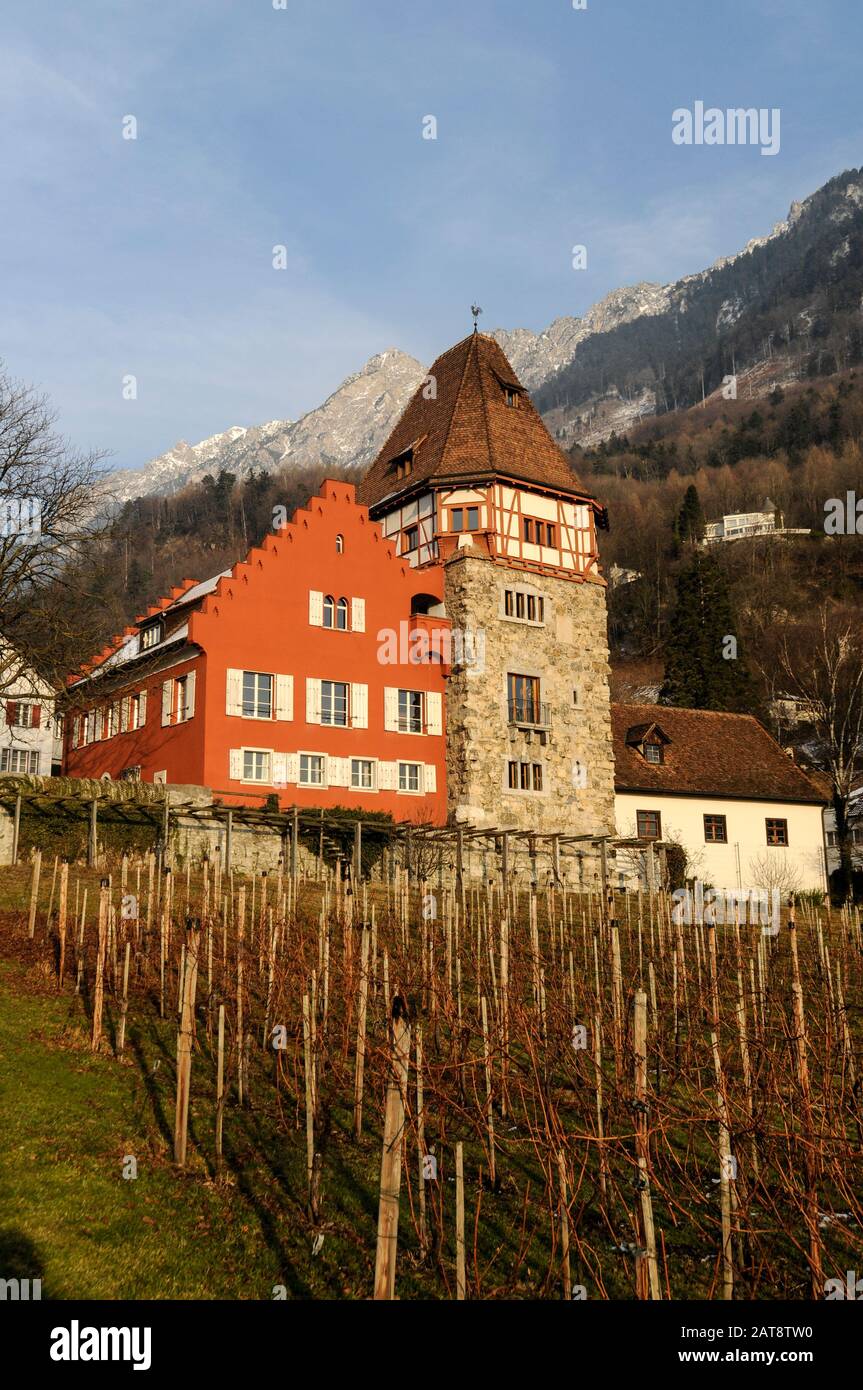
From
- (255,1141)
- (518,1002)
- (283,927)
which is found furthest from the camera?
(283,927)

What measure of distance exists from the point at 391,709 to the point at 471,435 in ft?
36.4

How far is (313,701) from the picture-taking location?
34.9m


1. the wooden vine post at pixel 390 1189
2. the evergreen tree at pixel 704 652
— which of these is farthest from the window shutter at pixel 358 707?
the wooden vine post at pixel 390 1189

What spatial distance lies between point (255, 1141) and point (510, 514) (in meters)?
30.9

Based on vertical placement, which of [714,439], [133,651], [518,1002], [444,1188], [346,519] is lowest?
[444,1188]

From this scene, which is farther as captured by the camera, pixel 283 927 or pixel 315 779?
pixel 315 779

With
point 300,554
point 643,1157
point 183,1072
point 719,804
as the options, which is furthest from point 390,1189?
point 719,804

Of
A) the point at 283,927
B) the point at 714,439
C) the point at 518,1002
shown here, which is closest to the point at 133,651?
the point at 283,927

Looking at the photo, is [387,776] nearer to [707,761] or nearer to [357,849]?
[357,849]

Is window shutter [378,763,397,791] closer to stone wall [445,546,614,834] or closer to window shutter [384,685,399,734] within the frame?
window shutter [384,685,399,734]

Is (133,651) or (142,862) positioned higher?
(133,651)

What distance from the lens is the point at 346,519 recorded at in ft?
121
